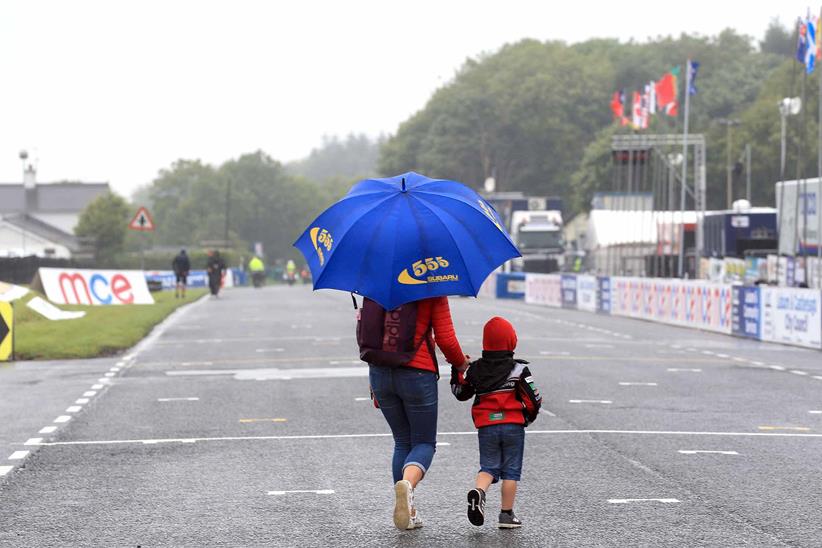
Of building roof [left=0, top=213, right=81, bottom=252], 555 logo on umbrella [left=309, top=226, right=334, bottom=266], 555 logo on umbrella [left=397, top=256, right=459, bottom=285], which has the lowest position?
555 logo on umbrella [left=397, top=256, right=459, bottom=285]

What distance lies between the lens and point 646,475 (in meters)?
9.90

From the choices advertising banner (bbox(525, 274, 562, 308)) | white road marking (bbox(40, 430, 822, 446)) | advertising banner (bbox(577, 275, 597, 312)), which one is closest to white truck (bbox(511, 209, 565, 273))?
advertising banner (bbox(525, 274, 562, 308))

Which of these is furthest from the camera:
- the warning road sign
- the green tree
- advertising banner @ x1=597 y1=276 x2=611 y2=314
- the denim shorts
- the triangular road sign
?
the green tree

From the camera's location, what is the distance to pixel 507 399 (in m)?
7.75

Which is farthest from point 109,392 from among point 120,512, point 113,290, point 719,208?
point 719,208

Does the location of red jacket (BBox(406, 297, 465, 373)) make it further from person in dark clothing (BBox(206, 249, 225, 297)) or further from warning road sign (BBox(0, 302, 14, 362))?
person in dark clothing (BBox(206, 249, 225, 297))

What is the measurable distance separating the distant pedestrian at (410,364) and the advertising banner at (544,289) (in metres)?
41.5

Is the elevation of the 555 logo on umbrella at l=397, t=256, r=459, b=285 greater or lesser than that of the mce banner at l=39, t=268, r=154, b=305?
greater

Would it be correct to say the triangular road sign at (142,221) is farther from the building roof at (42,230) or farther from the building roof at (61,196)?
the building roof at (61,196)

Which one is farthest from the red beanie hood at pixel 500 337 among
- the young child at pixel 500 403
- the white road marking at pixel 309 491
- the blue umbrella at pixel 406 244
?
the white road marking at pixel 309 491

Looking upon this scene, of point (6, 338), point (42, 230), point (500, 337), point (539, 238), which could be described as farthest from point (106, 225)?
point (500, 337)

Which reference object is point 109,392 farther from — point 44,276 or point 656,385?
point 44,276

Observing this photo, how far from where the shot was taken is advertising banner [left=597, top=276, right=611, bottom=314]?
138 ft

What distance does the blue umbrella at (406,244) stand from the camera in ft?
24.4
